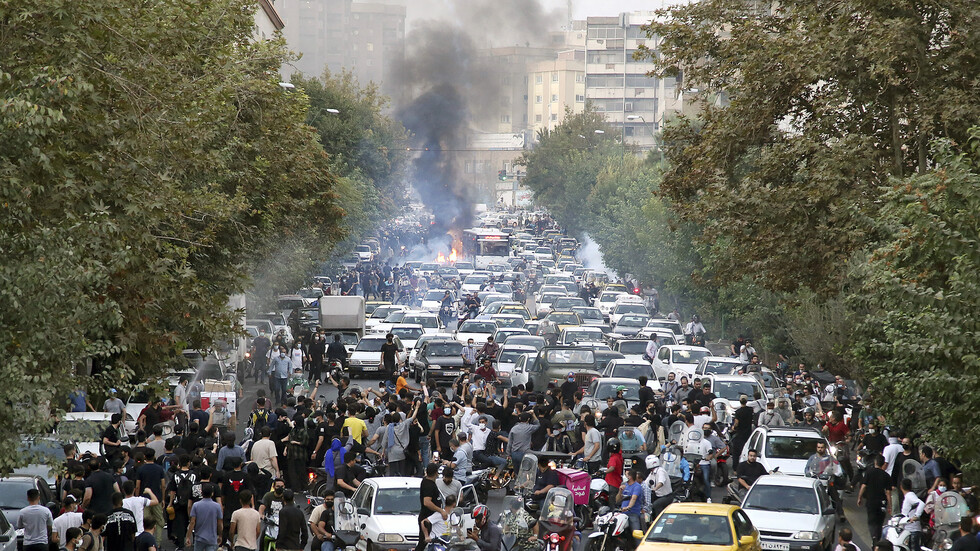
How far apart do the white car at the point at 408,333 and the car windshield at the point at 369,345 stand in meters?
2.97

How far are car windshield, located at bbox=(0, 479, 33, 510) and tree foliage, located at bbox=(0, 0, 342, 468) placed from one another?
1.56 m

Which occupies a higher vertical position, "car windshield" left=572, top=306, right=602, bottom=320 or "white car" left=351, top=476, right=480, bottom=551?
"car windshield" left=572, top=306, right=602, bottom=320

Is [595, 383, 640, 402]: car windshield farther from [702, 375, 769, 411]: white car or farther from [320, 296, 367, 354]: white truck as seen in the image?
[320, 296, 367, 354]: white truck

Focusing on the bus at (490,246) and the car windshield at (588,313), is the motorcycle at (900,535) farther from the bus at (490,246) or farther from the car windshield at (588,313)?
the bus at (490,246)

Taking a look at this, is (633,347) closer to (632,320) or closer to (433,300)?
(632,320)

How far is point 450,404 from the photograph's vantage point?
71.7 feet

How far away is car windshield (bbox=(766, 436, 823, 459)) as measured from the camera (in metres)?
20.2

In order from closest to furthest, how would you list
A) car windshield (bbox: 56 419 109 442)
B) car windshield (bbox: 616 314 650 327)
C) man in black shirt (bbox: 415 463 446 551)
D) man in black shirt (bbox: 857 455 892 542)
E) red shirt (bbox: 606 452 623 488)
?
car windshield (bbox: 56 419 109 442), man in black shirt (bbox: 415 463 446 551), man in black shirt (bbox: 857 455 892 542), red shirt (bbox: 606 452 623 488), car windshield (bbox: 616 314 650 327)

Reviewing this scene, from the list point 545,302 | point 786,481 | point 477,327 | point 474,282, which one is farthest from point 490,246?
point 786,481

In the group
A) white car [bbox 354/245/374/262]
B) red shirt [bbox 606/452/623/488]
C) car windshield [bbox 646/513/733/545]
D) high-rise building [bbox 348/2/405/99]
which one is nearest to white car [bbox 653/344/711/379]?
red shirt [bbox 606/452/623/488]

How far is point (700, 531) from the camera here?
13969 millimetres

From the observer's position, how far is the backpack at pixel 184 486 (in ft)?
51.0

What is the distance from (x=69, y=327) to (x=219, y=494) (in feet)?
12.4

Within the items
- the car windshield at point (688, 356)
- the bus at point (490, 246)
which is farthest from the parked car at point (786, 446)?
the bus at point (490, 246)
